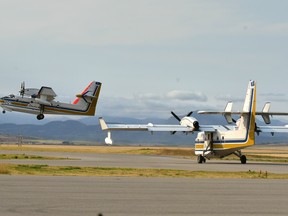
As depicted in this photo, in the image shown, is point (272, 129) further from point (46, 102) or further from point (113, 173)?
point (46, 102)

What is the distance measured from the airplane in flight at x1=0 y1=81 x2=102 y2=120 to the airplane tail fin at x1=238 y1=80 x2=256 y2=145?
3894 cm

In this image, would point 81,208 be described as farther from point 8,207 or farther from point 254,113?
point 254,113

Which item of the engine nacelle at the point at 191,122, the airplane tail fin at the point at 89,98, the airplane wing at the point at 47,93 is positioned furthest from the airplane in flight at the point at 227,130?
the airplane tail fin at the point at 89,98

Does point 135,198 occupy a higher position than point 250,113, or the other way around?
point 250,113

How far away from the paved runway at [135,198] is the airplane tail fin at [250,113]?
Answer: 26.2m

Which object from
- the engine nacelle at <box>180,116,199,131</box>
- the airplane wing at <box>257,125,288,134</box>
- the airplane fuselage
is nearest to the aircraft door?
the engine nacelle at <box>180,116,199,131</box>

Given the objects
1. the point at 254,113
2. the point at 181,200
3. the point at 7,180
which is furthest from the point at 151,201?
the point at 254,113

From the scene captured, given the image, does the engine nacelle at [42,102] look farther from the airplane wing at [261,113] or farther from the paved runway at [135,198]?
the paved runway at [135,198]

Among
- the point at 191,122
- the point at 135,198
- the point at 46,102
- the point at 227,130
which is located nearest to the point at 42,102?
the point at 46,102

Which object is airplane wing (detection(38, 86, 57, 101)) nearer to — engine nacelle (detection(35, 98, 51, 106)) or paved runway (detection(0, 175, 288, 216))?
engine nacelle (detection(35, 98, 51, 106))

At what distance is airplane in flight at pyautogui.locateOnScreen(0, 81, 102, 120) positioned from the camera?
3305 inches

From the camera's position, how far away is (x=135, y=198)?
20.2 m

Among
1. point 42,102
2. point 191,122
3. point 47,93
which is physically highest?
point 47,93

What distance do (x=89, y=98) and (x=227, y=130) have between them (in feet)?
125
